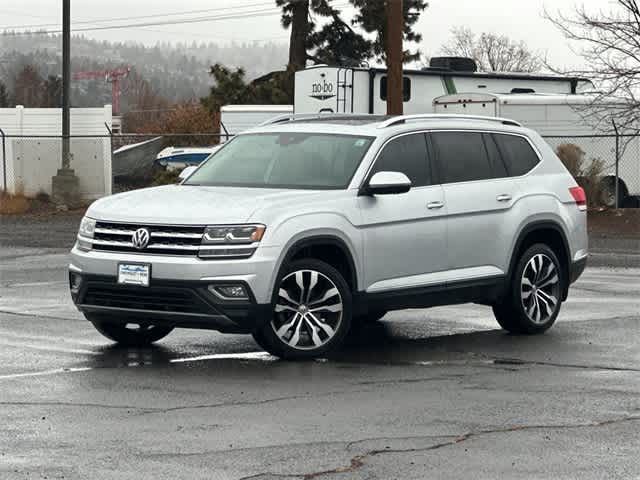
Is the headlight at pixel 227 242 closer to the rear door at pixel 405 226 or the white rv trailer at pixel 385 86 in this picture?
the rear door at pixel 405 226

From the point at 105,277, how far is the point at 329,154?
2.12m

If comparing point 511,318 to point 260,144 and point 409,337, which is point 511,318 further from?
point 260,144

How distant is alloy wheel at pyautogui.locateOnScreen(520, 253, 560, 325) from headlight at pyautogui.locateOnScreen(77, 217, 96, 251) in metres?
3.71

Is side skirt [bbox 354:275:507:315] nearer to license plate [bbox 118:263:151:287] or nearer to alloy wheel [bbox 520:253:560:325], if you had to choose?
alloy wheel [bbox 520:253:560:325]

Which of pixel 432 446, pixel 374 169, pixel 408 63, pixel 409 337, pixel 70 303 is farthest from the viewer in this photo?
pixel 408 63


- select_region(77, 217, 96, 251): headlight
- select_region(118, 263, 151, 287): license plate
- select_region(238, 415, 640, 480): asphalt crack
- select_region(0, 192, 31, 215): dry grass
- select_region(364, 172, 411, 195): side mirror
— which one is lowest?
select_region(0, 192, 31, 215): dry grass

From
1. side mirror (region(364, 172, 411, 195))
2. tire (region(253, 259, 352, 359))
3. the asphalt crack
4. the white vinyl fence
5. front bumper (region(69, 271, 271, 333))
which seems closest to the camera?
the asphalt crack

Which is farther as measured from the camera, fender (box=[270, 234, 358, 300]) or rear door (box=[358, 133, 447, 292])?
rear door (box=[358, 133, 447, 292])

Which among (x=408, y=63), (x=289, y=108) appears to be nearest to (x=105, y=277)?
(x=289, y=108)

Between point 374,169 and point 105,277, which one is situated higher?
point 374,169

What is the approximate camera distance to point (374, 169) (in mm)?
11406

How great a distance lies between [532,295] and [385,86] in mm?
21748

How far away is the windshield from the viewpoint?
1133cm

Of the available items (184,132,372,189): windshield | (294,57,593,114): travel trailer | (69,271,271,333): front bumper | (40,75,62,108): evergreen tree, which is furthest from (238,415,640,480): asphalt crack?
(40,75,62,108): evergreen tree
